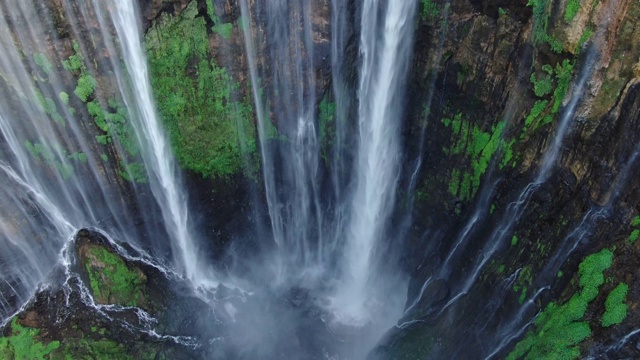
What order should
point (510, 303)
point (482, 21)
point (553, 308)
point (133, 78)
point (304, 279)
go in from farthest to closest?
1. point (304, 279)
2. point (133, 78)
3. point (482, 21)
4. point (510, 303)
5. point (553, 308)

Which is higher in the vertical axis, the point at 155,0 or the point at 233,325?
the point at 155,0

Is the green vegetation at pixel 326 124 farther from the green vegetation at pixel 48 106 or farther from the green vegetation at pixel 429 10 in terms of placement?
the green vegetation at pixel 48 106

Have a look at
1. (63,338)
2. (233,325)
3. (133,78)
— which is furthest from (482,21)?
(63,338)

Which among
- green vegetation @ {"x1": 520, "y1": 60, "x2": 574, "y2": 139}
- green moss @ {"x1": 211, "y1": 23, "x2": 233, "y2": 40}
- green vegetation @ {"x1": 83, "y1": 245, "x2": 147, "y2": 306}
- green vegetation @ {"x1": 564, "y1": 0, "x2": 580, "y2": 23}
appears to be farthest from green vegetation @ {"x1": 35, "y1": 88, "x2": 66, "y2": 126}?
green vegetation @ {"x1": 564, "y1": 0, "x2": 580, "y2": 23}

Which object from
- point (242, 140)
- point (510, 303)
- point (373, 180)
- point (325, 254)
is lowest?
point (325, 254)

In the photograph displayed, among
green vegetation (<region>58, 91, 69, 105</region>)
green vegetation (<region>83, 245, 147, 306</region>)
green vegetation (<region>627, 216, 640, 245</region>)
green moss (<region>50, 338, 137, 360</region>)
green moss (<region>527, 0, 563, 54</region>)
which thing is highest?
green moss (<region>527, 0, 563, 54</region>)

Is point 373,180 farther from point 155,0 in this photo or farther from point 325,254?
point 155,0

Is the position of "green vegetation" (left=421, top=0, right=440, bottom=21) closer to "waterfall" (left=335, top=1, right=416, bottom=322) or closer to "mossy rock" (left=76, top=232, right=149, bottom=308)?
"waterfall" (left=335, top=1, right=416, bottom=322)
